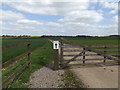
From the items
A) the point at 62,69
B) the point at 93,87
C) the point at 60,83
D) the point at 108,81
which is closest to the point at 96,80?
the point at 108,81

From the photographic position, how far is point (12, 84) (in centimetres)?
619

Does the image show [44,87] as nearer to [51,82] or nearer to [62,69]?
[51,82]

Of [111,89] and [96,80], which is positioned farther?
[96,80]

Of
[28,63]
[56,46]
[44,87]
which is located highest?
[56,46]

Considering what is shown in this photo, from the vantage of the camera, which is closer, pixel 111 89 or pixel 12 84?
pixel 111 89

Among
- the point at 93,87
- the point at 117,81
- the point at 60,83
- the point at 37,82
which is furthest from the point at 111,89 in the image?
the point at 37,82

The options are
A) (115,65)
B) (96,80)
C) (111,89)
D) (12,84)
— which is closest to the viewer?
(111,89)

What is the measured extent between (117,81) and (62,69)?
3474 mm

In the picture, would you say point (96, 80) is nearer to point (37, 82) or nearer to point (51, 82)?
point (51, 82)

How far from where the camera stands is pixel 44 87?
5941 millimetres

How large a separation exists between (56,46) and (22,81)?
123 inches

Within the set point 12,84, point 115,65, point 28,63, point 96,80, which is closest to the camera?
point 12,84

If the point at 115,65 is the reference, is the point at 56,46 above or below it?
above

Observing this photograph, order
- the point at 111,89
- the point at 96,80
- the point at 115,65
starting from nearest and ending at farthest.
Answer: the point at 111,89
the point at 96,80
the point at 115,65
